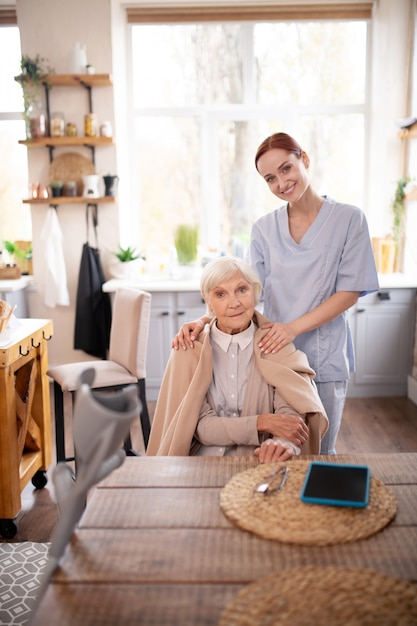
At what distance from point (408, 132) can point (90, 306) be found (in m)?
2.51

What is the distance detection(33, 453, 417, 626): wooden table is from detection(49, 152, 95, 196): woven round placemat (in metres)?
3.22

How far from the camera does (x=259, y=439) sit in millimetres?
1770

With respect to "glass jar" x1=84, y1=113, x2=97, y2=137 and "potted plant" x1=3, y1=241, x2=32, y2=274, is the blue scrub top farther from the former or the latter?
"potted plant" x1=3, y1=241, x2=32, y2=274

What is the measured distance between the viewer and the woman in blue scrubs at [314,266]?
1.97 m

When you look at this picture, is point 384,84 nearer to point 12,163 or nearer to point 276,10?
point 276,10

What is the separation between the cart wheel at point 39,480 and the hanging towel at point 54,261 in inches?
62.6

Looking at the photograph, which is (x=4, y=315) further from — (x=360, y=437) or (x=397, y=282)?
(x=397, y=282)

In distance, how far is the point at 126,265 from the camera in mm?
4203

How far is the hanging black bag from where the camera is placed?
4195 millimetres

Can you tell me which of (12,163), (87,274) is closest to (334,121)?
(87,274)

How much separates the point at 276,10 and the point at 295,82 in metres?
0.50

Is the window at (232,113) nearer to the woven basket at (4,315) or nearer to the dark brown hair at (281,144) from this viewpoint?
the woven basket at (4,315)

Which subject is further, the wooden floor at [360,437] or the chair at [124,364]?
the chair at [124,364]

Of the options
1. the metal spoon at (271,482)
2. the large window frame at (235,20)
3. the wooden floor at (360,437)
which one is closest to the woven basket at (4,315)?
the wooden floor at (360,437)
